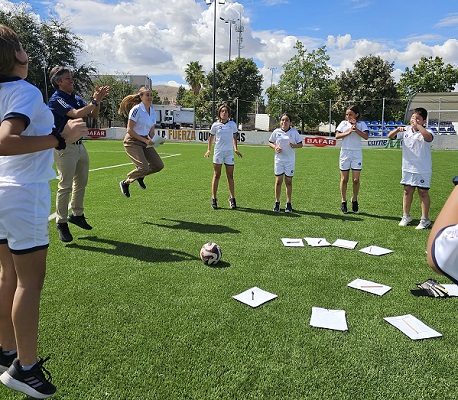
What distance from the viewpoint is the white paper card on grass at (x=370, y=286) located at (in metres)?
3.90

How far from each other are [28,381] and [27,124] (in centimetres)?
154

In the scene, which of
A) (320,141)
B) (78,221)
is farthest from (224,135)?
(320,141)

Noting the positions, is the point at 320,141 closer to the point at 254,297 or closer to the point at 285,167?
the point at 285,167

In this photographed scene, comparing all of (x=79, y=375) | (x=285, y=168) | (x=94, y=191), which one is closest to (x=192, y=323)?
(x=79, y=375)

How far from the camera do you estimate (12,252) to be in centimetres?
217

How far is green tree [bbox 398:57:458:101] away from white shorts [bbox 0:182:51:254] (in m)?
49.2

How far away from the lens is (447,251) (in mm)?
1164

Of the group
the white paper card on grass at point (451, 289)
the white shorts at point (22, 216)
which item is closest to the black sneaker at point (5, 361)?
the white shorts at point (22, 216)

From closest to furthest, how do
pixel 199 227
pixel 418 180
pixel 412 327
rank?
pixel 412 327
pixel 199 227
pixel 418 180

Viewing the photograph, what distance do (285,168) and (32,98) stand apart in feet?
19.8

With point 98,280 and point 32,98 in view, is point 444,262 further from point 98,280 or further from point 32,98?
point 98,280

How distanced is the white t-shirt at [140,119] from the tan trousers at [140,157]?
225 mm

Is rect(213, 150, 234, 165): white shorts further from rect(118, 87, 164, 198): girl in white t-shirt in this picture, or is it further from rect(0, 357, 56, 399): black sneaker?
rect(0, 357, 56, 399): black sneaker

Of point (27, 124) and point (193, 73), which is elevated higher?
point (193, 73)
